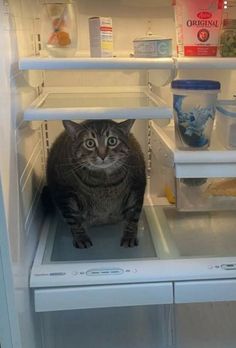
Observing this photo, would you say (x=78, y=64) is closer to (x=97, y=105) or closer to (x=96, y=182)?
(x=97, y=105)

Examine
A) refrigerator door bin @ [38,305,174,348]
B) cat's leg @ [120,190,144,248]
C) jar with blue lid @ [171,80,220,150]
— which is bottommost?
refrigerator door bin @ [38,305,174,348]

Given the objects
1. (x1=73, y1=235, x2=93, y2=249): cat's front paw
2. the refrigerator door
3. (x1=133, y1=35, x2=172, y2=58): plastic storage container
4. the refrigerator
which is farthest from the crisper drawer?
(x1=133, y1=35, x2=172, y2=58): plastic storage container

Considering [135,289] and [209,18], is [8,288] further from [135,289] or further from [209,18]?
[209,18]

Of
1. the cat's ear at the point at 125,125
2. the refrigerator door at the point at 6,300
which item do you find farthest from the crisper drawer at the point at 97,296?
the cat's ear at the point at 125,125

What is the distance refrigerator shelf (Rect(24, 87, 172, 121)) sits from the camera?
3.08ft

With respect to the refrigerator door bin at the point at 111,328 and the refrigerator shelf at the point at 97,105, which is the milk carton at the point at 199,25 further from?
the refrigerator door bin at the point at 111,328

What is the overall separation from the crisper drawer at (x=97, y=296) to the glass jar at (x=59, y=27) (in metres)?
0.58

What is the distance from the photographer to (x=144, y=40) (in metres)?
1.06

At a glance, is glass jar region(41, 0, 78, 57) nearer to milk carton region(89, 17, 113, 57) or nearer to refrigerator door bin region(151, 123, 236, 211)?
milk carton region(89, 17, 113, 57)

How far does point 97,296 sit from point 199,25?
2.29 feet

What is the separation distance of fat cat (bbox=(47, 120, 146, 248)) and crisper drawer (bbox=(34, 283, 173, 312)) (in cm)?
20

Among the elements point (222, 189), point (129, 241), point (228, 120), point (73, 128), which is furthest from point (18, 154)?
point (222, 189)

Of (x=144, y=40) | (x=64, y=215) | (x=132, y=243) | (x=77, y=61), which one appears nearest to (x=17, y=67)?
(x=77, y=61)

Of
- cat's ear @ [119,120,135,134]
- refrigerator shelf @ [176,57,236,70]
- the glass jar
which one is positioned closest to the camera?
refrigerator shelf @ [176,57,236,70]
